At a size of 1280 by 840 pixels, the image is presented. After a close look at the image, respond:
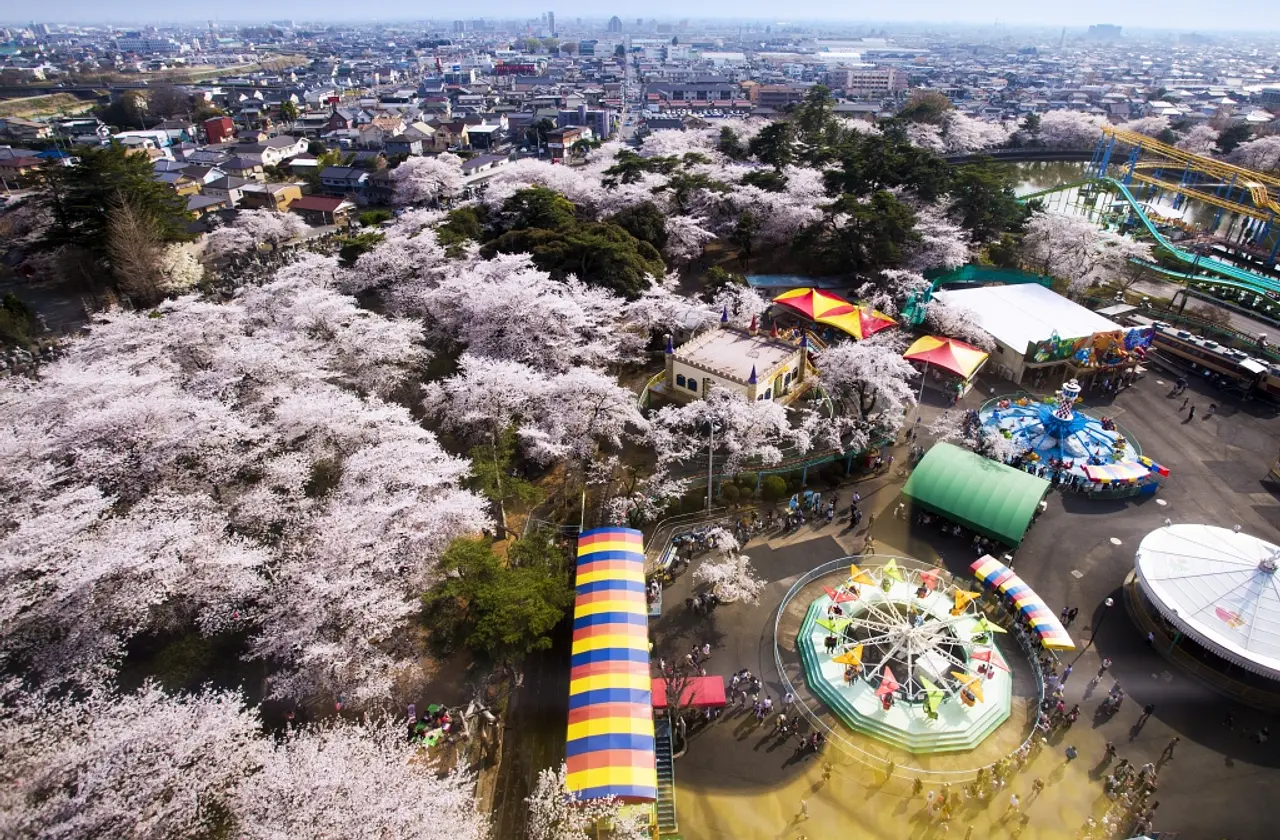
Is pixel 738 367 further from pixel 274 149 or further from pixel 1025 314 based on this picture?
pixel 274 149

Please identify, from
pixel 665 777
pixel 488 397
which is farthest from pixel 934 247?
pixel 665 777

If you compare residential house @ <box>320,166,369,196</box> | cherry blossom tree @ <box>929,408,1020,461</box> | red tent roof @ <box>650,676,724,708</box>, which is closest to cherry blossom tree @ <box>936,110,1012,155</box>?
cherry blossom tree @ <box>929,408,1020,461</box>

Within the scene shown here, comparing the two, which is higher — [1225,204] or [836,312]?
[1225,204]

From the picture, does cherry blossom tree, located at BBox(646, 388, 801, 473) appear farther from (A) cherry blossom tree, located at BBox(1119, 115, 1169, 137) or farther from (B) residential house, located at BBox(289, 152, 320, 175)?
(A) cherry blossom tree, located at BBox(1119, 115, 1169, 137)

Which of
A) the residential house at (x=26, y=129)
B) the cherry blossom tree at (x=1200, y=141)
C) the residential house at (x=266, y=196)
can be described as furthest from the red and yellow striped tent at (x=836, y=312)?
the residential house at (x=26, y=129)

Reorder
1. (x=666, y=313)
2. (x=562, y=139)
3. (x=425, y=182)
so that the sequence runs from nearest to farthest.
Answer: (x=666, y=313) → (x=425, y=182) → (x=562, y=139)

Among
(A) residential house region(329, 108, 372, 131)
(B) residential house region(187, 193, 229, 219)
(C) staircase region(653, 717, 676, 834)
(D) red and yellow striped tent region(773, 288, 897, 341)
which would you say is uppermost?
(A) residential house region(329, 108, 372, 131)

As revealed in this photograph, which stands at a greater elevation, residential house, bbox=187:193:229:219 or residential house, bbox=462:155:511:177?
residential house, bbox=462:155:511:177

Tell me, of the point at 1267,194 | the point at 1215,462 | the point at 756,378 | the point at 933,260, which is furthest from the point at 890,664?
the point at 1267,194
